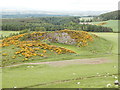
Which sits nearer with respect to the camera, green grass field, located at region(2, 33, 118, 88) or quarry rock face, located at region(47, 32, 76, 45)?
green grass field, located at region(2, 33, 118, 88)

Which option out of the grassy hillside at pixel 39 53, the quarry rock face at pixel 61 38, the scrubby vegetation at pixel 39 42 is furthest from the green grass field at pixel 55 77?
the quarry rock face at pixel 61 38

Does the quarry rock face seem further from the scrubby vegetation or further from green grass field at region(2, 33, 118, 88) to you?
green grass field at region(2, 33, 118, 88)

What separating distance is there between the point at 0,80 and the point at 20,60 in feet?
34.3

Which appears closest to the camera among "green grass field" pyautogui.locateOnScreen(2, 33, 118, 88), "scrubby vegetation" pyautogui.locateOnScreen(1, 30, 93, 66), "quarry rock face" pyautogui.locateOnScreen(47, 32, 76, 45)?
"green grass field" pyautogui.locateOnScreen(2, 33, 118, 88)

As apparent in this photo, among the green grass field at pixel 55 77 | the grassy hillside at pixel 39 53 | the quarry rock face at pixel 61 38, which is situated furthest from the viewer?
the quarry rock face at pixel 61 38

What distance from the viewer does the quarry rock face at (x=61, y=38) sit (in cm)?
4558

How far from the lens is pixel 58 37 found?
46688 millimetres

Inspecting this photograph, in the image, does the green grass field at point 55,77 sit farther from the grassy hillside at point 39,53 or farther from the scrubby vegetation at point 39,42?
the scrubby vegetation at point 39,42

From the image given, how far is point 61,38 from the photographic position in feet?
153

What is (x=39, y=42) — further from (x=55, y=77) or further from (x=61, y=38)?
(x=55, y=77)

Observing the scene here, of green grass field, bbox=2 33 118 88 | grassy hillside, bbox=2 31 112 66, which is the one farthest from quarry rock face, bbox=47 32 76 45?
green grass field, bbox=2 33 118 88

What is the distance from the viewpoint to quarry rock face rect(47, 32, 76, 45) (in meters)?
45.6

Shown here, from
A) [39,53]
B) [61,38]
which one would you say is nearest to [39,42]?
[39,53]

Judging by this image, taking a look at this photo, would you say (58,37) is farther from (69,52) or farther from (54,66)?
(54,66)
